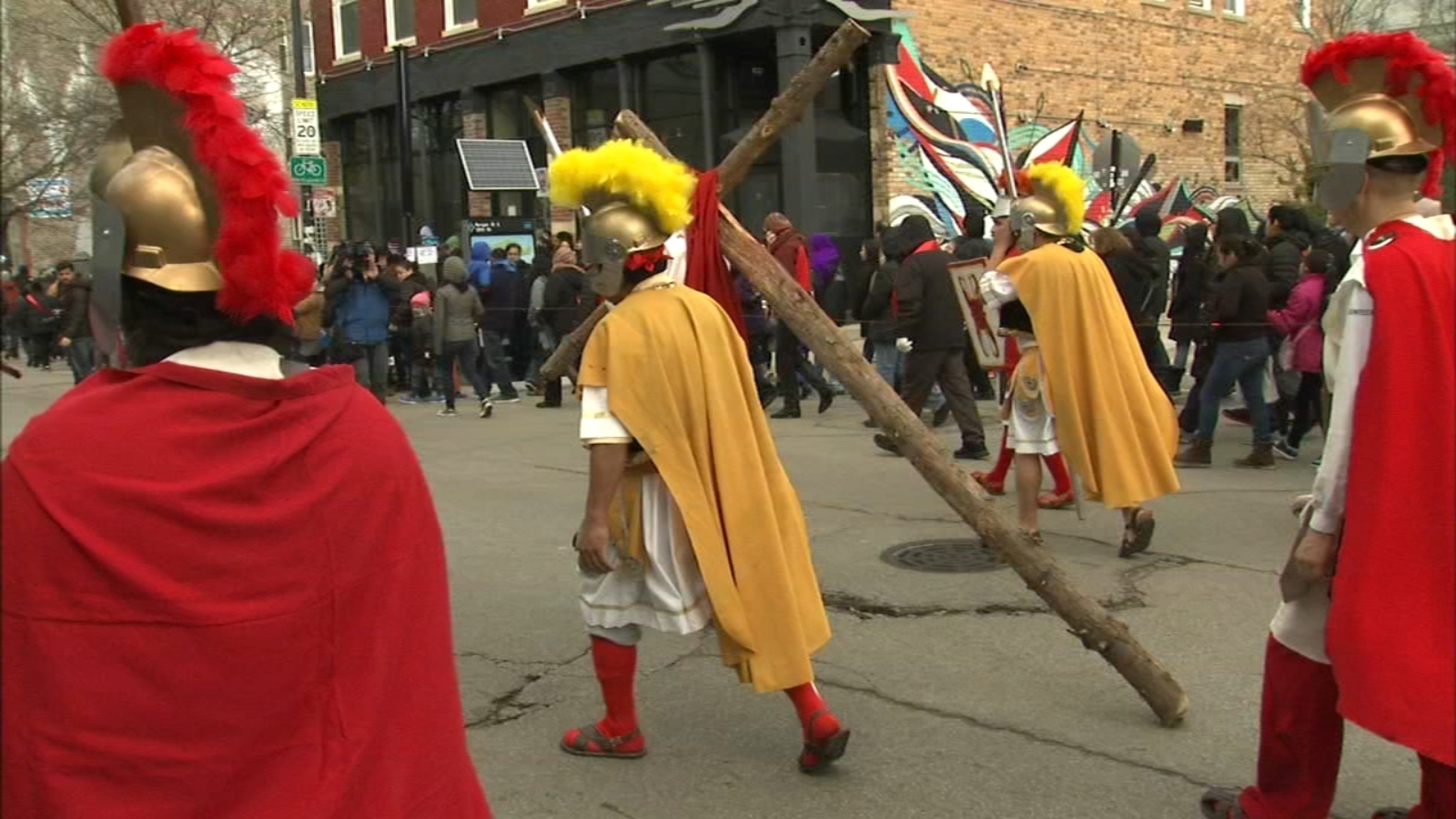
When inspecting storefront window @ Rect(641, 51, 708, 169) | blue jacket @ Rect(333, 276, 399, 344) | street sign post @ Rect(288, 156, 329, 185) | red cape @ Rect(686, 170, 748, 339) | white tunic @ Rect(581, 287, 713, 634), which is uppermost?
storefront window @ Rect(641, 51, 708, 169)

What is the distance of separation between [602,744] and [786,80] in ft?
48.1

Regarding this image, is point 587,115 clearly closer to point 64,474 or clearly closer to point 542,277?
point 542,277

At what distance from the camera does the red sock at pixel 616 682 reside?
4211 mm

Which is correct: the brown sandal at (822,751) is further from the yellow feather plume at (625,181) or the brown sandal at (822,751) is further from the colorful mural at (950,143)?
the colorful mural at (950,143)

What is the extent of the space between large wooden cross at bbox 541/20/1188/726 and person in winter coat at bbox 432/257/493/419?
9331 millimetres

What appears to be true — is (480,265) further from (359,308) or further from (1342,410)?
(1342,410)

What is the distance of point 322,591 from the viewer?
2174 millimetres

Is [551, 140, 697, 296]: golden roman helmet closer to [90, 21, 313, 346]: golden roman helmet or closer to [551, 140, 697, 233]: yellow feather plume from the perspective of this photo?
[551, 140, 697, 233]: yellow feather plume

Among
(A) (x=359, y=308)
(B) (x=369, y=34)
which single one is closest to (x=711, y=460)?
(A) (x=359, y=308)

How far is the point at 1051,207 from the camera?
6750 mm

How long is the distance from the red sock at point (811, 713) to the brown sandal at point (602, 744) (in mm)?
593

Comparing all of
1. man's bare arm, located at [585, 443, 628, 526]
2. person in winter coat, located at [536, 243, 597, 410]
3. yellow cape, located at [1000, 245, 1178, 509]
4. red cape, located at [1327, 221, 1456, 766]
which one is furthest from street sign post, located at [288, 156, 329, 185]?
red cape, located at [1327, 221, 1456, 766]

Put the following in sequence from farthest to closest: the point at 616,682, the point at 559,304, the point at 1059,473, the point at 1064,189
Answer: the point at 559,304 → the point at 1059,473 → the point at 1064,189 → the point at 616,682

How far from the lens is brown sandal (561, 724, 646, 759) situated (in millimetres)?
4293
